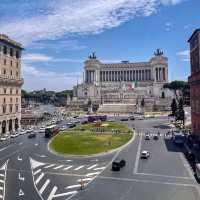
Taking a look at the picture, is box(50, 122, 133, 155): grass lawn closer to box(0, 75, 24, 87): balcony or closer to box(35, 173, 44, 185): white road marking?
box(35, 173, 44, 185): white road marking

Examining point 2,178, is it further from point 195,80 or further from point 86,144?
point 195,80

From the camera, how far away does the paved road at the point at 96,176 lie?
37344 millimetres

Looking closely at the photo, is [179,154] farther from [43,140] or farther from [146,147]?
[43,140]

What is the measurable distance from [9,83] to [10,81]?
3.11ft

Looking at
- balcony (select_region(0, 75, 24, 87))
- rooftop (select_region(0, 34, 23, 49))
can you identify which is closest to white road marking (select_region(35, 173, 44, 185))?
balcony (select_region(0, 75, 24, 87))

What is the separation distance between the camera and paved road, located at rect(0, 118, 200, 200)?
123ft

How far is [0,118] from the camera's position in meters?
92.2

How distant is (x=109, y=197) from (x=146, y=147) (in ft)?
114

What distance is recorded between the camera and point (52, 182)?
4328 cm

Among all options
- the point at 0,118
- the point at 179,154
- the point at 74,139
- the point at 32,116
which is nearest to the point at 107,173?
the point at 179,154

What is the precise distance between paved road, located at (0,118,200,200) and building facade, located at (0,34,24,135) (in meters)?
31.6

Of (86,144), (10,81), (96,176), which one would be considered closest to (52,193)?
(96,176)

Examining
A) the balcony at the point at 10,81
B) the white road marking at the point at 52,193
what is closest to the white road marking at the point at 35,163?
the white road marking at the point at 52,193

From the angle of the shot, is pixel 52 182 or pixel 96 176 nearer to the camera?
pixel 52 182
